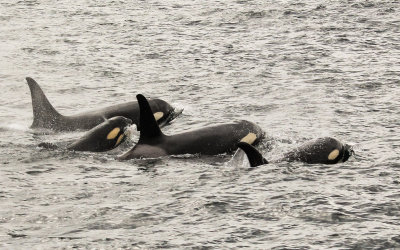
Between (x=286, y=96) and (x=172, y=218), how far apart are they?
25.8 ft

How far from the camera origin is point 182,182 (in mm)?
13977

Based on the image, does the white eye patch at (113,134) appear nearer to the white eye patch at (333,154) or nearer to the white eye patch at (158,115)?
the white eye patch at (158,115)

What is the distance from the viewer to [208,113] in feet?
61.5

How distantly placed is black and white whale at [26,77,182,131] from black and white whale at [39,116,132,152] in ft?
3.85

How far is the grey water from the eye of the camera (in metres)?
12.0

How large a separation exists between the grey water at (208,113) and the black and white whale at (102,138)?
203 millimetres

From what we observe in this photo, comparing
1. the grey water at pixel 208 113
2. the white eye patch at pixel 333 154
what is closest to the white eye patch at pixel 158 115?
the grey water at pixel 208 113

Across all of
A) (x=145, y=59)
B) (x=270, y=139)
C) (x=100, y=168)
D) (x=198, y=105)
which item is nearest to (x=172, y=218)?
(x=100, y=168)

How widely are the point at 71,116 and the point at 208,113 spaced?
287cm

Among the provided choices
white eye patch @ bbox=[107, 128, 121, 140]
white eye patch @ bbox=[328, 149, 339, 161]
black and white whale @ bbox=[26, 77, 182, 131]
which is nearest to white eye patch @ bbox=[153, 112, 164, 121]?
black and white whale @ bbox=[26, 77, 182, 131]

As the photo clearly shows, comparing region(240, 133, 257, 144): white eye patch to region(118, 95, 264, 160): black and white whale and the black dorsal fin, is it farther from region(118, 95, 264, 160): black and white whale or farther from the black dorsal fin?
the black dorsal fin

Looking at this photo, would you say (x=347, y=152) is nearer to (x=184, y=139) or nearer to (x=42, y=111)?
(x=184, y=139)

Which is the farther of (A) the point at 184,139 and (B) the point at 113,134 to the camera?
(B) the point at 113,134

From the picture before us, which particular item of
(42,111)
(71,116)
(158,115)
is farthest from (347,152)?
(42,111)
